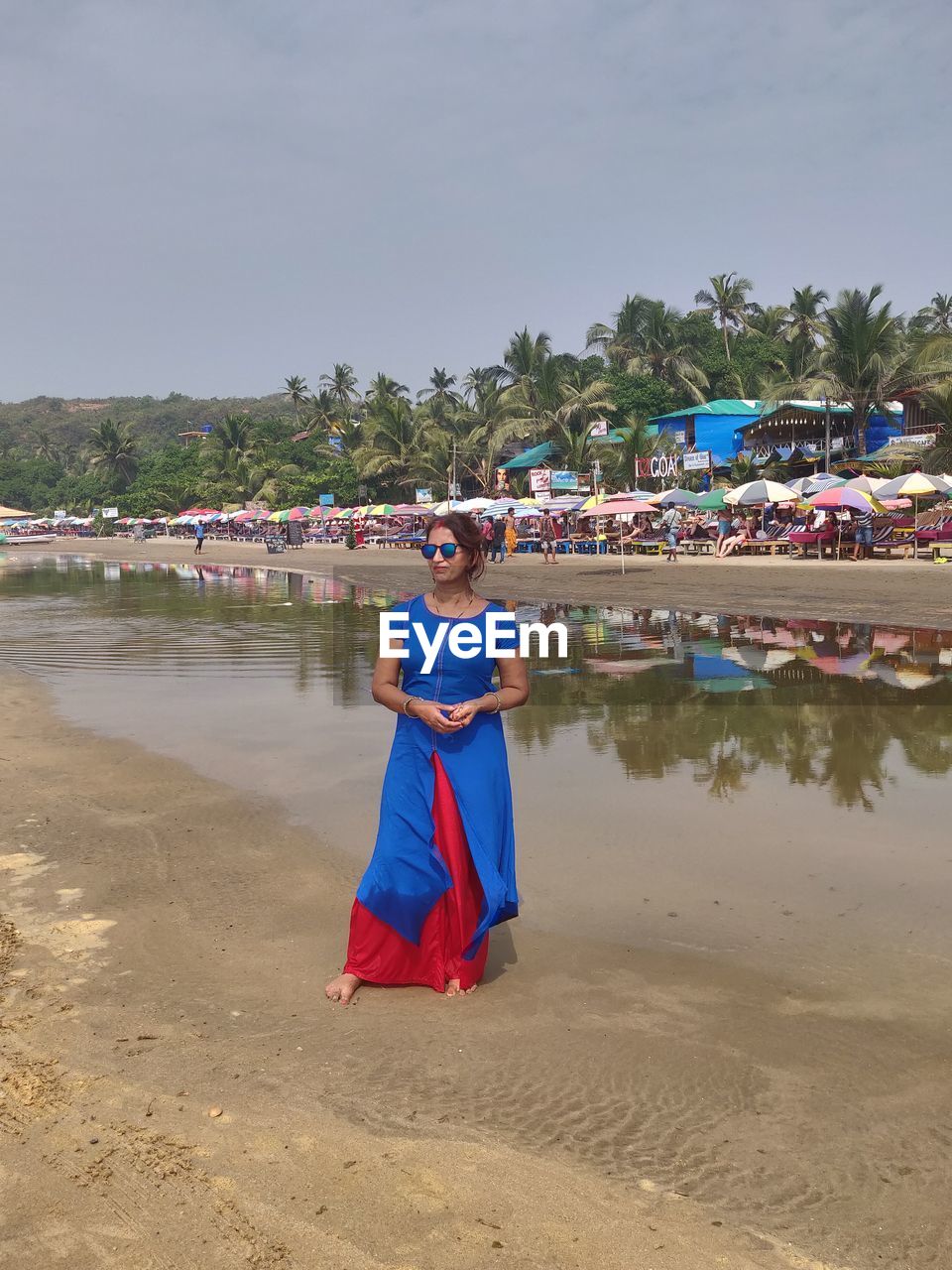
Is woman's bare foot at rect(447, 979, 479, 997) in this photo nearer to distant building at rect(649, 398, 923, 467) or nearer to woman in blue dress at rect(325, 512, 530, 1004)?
woman in blue dress at rect(325, 512, 530, 1004)

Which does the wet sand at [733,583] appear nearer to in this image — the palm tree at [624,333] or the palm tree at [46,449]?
the palm tree at [624,333]

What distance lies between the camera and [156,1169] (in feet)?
9.13

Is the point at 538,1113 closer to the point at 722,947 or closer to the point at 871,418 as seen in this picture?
the point at 722,947

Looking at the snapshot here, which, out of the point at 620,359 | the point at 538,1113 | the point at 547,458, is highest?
the point at 620,359

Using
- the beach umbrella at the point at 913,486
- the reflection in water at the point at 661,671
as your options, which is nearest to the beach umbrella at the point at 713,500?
the beach umbrella at the point at 913,486

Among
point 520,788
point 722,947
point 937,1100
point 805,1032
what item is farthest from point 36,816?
point 937,1100

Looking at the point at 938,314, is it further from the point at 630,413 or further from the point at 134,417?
the point at 134,417

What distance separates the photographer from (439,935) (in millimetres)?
3836

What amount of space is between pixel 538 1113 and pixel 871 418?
41.7m

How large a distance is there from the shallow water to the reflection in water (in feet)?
0.14

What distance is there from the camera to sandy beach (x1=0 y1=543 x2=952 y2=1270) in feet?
8.29

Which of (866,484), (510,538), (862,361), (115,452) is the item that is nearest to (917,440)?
(862,361)

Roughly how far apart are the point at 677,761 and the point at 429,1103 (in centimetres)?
458

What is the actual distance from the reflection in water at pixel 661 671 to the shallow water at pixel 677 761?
0.14 feet
